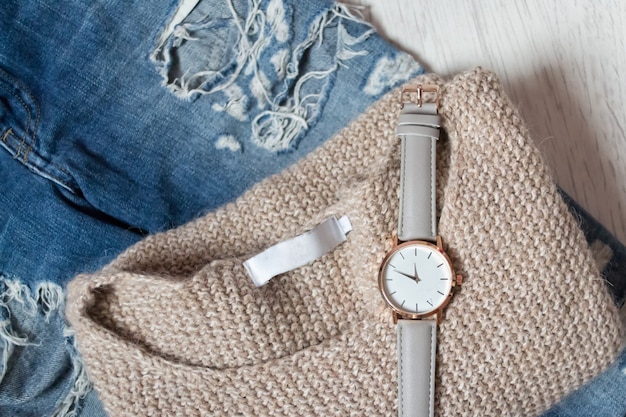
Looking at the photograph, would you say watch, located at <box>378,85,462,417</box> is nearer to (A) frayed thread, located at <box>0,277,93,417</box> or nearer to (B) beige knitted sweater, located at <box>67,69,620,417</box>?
(B) beige knitted sweater, located at <box>67,69,620,417</box>

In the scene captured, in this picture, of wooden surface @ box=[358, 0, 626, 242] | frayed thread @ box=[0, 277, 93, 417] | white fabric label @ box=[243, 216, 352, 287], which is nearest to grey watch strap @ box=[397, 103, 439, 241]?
white fabric label @ box=[243, 216, 352, 287]

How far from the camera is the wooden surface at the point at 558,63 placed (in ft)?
3.03

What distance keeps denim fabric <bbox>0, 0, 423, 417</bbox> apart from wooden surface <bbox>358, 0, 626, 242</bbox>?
85 mm

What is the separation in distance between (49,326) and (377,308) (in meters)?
0.48

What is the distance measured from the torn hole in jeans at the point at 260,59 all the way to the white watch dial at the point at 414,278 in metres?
0.28

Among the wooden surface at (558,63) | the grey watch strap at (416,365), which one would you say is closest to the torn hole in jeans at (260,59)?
the wooden surface at (558,63)

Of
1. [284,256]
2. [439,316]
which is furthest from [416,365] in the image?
[284,256]

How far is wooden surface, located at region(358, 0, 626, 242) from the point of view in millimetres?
924

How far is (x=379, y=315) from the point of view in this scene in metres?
0.74

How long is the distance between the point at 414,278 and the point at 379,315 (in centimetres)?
6

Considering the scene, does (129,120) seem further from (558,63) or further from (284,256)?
(558,63)

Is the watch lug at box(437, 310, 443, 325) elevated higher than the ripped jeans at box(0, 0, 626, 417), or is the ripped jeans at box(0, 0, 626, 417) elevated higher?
the ripped jeans at box(0, 0, 626, 417)

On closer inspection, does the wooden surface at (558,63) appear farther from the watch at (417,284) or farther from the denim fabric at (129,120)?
the watch at (417,284)

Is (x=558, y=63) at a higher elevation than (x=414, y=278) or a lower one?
higher
